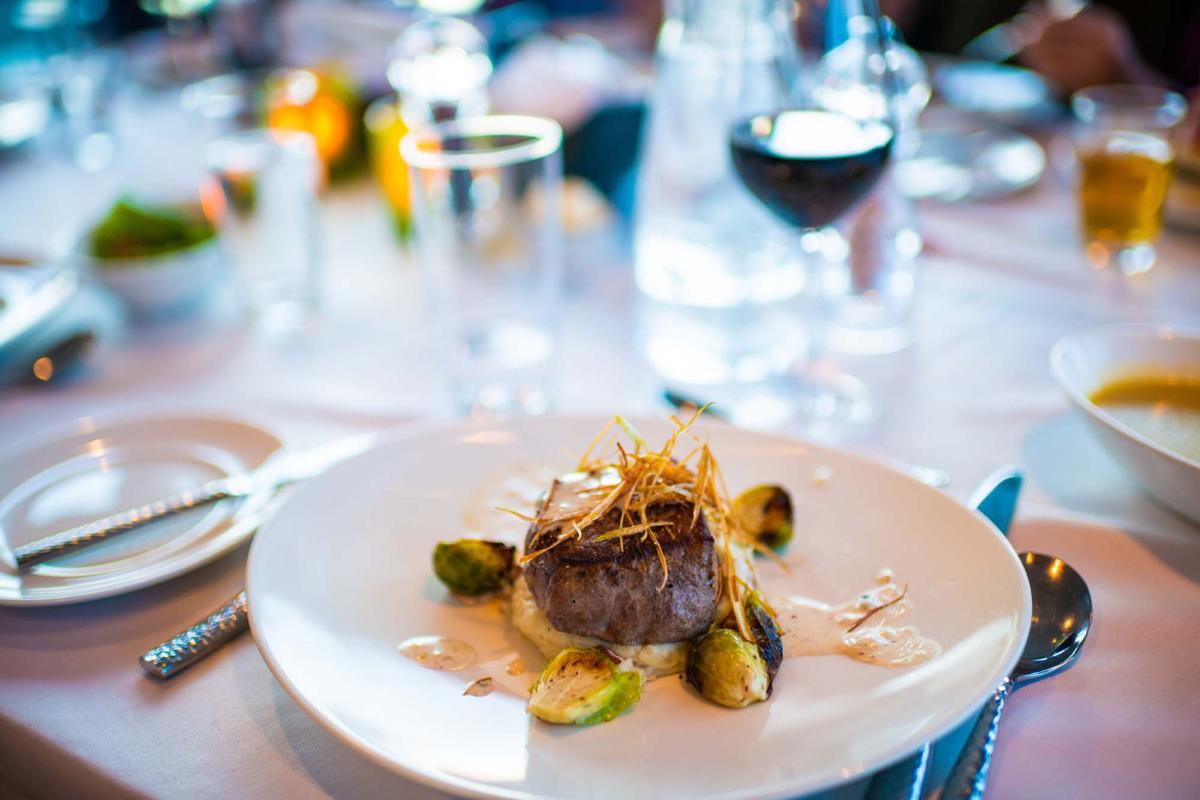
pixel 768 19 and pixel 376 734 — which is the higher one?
pixel 768 19

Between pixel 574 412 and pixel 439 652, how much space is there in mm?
433

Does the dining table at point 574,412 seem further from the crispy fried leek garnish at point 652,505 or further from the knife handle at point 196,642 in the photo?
the crispy fried leek garnish at point 652,505

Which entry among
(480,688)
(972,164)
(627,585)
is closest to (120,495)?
(480,688)

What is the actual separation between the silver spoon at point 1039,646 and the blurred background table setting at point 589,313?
3 cm

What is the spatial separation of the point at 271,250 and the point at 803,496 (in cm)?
124

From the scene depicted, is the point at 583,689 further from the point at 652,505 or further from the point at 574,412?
the point at 574,412

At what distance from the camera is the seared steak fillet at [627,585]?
919 mm

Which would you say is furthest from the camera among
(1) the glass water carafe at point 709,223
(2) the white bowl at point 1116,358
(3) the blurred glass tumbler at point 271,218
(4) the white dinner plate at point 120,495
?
(3) the blurred glass tumbler at point 271,218

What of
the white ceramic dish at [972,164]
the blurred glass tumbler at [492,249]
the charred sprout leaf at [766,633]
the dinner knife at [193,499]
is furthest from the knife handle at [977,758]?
the white ceramic dish at [972,164]

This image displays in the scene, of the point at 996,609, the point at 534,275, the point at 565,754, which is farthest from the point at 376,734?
the point at 534,275

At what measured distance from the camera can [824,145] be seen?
1.36 metres

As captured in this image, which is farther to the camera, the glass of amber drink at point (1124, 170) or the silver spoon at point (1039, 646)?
the glass of amber drink at point (1124, 170)

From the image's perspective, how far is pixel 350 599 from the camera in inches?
40.2

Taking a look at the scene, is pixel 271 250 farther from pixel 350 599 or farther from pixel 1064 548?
pixel 1064 548
